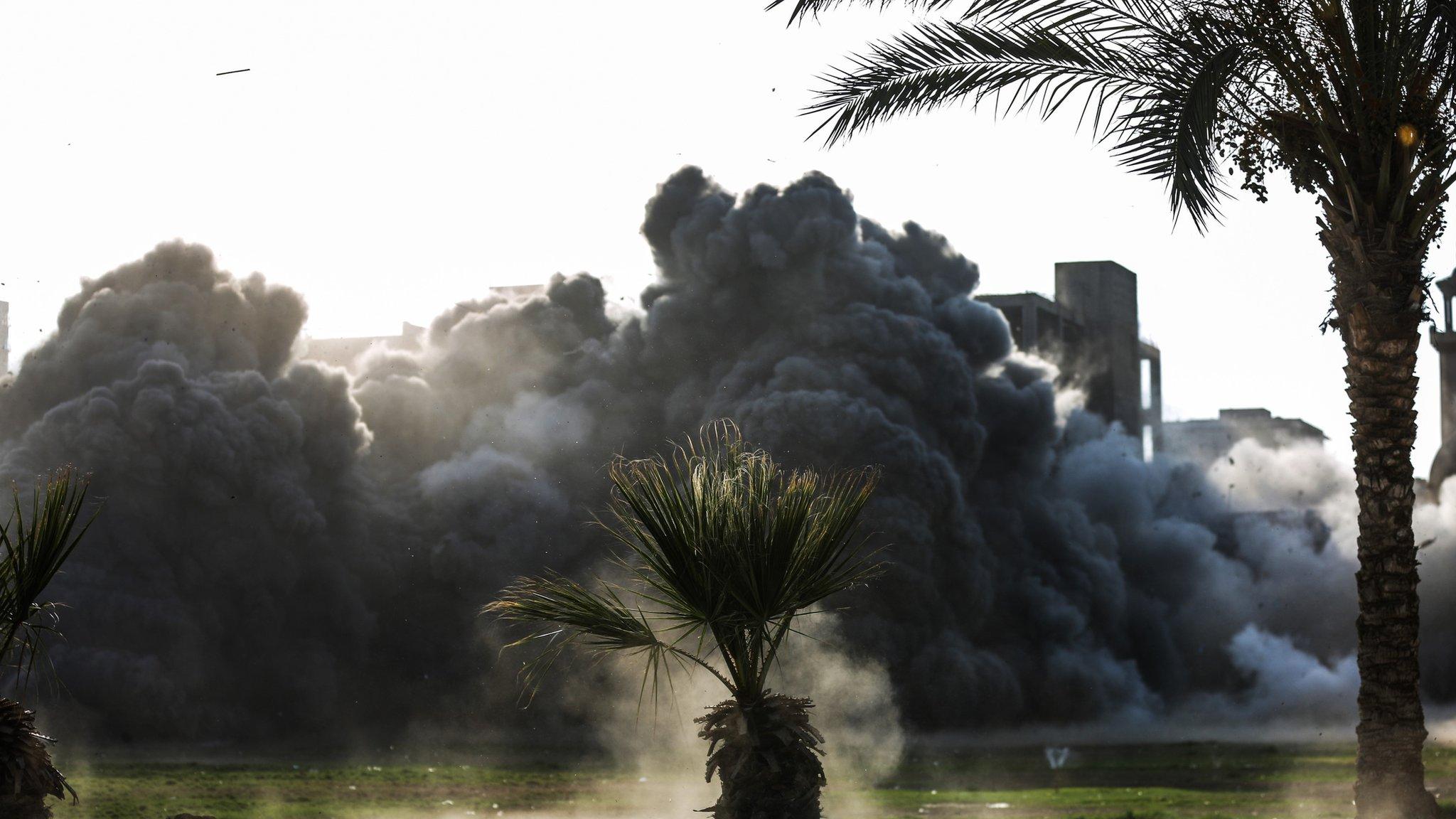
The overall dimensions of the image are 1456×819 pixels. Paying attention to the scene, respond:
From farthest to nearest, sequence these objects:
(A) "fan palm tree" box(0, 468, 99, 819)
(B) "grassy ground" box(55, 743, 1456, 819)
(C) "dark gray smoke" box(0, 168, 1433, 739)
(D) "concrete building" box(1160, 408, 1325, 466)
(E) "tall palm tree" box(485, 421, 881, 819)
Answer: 1. (D) "concrete building" box(1160, 408, 1325, 466)
2. (C) "dark gray smoke" box(0, 168, 1433, 739)
3. (B) "grassy ground" box(55, 743, 1456, 819)
4. (A) "fan palm tree" box(0, 468, 99, 819)
5. (E) "tall palm tree" box(485, 421, 881, 819)

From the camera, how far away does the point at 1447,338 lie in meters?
56.4

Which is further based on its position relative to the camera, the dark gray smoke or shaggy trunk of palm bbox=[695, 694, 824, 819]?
the dark gray smoke

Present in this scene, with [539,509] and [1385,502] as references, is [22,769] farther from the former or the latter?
[539,509]

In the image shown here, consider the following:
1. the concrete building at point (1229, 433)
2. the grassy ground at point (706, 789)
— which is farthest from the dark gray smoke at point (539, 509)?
the concrete building at point (1229, 433)

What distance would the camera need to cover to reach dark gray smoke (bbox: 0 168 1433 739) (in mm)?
41062

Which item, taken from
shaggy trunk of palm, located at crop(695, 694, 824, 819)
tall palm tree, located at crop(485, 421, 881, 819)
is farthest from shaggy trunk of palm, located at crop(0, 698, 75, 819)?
shaggy trunk of palm, located at crop(695, 694, 824, 819)

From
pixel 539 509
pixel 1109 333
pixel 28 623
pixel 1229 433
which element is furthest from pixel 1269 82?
pixel 1229 433

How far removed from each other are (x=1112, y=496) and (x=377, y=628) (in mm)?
29337

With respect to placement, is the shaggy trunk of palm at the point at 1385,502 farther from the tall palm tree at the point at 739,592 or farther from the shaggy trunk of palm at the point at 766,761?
the shaggy trunk of palm at the point at 766,761

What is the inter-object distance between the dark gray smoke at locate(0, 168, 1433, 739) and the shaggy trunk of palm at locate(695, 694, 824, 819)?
31.0 m

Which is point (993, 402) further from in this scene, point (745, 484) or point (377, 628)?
point (745, 484)

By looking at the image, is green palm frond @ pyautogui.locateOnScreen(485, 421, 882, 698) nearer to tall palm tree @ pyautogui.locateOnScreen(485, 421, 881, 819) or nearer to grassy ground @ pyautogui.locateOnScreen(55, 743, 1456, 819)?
tall palm tree @ pyautogui.locateOnScreen(485, 421, 881, 819)

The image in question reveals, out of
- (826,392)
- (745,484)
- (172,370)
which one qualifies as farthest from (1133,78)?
(172,370)

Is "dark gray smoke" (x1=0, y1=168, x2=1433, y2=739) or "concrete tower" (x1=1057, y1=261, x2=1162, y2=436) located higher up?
"concrete tower" (x1=1057, y1=261, x2=1162, y2=436)
